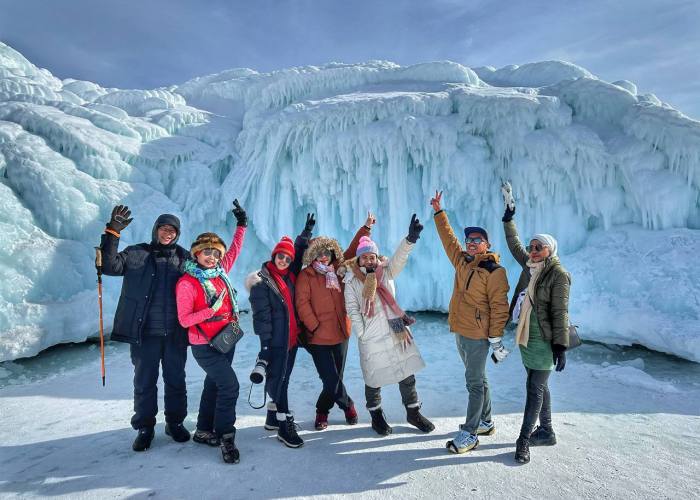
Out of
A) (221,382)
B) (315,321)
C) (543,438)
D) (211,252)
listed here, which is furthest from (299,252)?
(543,438)

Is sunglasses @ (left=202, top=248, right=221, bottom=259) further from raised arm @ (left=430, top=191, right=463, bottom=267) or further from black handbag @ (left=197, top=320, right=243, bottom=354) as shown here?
raised arm @ (left=430, top=191, right=463, bottom=267)

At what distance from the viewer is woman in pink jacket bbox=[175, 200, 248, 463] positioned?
11.0 ft

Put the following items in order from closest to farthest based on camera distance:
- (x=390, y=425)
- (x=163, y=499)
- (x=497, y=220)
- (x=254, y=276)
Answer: (x=163, y=499)
(x=254, y=276)
(x=390, y=425)
(x=497, y=220)

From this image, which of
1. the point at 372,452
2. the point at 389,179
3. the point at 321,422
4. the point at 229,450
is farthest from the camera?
the point at 389,179

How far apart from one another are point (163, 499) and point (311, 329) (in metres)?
1.77

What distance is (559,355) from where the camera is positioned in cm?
336

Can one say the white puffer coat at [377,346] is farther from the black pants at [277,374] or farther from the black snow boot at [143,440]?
the black snow boot at [143,440]

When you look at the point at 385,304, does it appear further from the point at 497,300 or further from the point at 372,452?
the point at 372,452

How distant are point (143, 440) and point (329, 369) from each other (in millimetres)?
1824

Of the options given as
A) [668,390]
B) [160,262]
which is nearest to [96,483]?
[160,262]

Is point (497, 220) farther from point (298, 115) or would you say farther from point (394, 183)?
point (298, 115)

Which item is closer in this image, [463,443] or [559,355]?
[559,355]

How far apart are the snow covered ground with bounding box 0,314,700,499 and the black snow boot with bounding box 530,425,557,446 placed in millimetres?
81

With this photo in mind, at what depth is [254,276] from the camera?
148 inches
